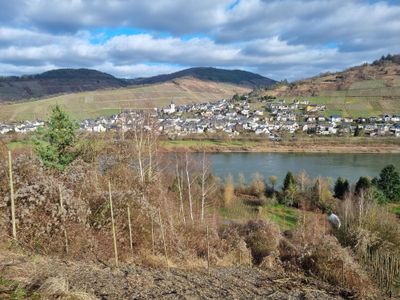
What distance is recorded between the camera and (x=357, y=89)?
335 feet

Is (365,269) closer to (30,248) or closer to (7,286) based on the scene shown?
(30,248)

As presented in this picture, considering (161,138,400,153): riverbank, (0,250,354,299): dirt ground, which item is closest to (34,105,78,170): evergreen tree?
(0,250,354,299): dirt ground

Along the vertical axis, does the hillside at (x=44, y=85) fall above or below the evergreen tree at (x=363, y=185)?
above

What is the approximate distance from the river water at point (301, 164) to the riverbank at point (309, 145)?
2.77 m

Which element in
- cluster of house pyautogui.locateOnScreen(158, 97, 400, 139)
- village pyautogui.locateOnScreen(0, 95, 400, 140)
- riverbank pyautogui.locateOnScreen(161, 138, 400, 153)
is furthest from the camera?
cluster of house pyautogui.locateOnScreen(158, 97, 400, 139)

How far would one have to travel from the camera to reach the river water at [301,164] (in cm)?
4000

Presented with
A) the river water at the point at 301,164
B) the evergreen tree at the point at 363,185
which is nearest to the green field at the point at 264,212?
the evergreen tree at the point at 363,185

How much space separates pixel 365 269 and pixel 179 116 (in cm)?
8914

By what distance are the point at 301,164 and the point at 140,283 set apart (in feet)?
139

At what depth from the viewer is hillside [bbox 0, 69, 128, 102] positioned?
13938cm

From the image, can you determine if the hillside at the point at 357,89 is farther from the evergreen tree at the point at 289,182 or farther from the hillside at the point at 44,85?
the hillside at the point at 44,85

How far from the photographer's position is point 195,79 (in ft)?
636

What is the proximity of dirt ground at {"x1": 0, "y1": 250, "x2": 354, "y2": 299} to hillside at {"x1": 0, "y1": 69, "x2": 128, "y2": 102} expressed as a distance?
13331 cm

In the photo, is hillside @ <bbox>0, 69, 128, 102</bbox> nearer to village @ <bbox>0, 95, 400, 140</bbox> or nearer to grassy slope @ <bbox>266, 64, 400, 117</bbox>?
village @ <bbox>0, 95, 400, 140</bbox>
